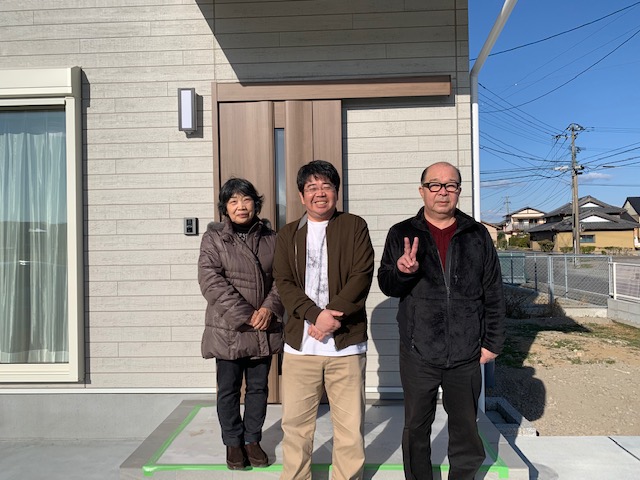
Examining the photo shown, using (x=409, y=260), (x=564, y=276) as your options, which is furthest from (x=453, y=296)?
(x=564, y=276)

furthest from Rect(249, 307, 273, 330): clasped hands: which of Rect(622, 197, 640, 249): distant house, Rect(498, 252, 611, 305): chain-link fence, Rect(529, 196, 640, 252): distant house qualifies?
Rect(622, 197, 640, 249): distant house

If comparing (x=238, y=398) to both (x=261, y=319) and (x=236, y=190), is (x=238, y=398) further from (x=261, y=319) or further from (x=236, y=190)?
(x=236, y=190)

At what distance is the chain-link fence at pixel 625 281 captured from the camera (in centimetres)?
938

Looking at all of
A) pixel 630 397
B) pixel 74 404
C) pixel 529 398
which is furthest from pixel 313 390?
pixel 630 397

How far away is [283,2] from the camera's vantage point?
3.74 meters

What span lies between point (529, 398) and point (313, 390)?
343 cm

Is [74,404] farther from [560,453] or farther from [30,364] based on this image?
[560,453]

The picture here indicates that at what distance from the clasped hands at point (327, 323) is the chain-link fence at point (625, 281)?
8824 mm

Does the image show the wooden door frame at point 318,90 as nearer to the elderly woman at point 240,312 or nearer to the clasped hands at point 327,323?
the elderly woman at point 240,312

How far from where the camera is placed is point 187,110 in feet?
12.1

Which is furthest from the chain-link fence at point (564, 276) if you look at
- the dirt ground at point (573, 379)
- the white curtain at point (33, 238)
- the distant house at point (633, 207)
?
the distant house at point (633, 207)

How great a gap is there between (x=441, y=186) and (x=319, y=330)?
84 centimetres

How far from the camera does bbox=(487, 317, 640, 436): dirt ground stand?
4445mm

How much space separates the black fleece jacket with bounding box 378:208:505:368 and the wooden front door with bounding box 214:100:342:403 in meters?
1.48
